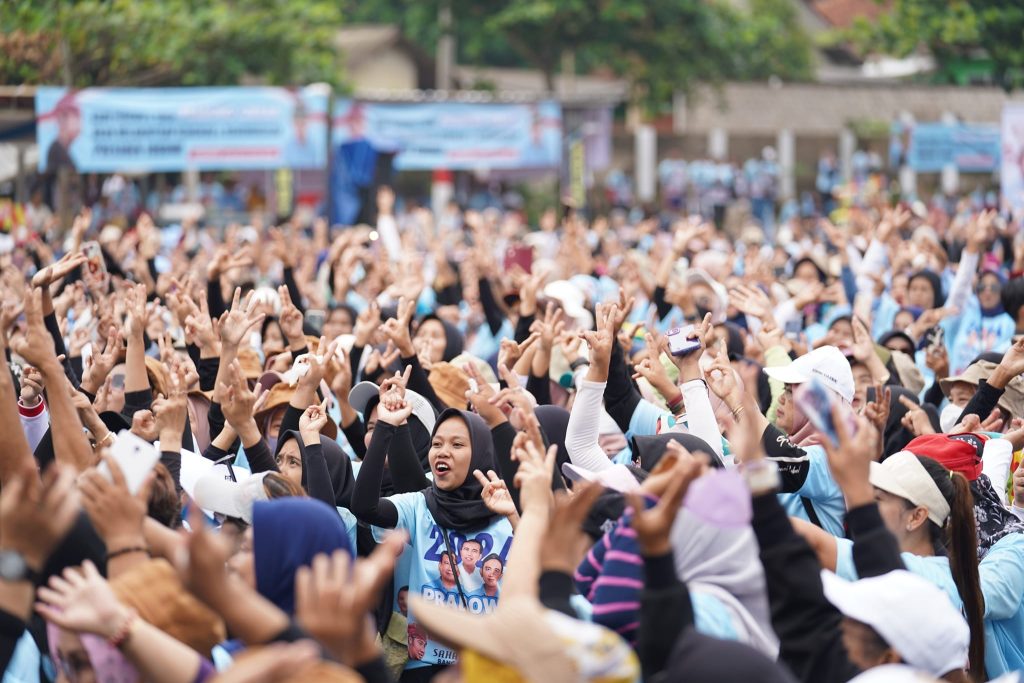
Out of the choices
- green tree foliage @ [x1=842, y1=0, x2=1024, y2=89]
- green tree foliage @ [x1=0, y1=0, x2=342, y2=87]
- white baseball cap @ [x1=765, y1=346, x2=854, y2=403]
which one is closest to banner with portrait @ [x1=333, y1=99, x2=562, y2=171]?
green tree foliage @ [x1=0, y1=0, x2=342, y2=87]

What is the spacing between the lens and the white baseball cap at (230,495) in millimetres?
3961

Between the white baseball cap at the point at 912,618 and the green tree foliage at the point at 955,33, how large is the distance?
14.6 meters

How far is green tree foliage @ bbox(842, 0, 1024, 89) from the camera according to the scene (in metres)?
16.7

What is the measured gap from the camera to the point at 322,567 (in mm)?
2723

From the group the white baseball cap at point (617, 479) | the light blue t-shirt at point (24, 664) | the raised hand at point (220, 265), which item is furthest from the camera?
the raised hand at point (220, 265)

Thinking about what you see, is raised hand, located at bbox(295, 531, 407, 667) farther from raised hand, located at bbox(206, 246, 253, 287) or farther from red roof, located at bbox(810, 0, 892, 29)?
red roof, located at bbox(810, 0, 892, 29)

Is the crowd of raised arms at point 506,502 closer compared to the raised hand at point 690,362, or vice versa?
the crowd of raised arms at point 506,502

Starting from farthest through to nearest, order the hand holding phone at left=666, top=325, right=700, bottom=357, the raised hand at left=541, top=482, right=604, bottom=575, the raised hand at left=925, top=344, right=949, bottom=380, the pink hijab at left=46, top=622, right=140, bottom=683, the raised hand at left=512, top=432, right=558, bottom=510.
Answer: the raised hand at left=925, top=344, right=949, bottom=380
the hand holding phone at left=666, top=325, right=700, bottom=357
the raised hand at left=512, top=432, right=558, bottom=510
the raised hand at left=541, top=482, right=604, bottom=575
the pink hijab at left=46, top=622, right=140, bottom=683

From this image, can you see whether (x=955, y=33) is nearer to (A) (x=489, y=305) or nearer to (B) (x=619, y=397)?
(A) (x=489, y=305)

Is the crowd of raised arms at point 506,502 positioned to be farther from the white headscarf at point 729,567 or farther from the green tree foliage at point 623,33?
the green tree foliage at point 623,33

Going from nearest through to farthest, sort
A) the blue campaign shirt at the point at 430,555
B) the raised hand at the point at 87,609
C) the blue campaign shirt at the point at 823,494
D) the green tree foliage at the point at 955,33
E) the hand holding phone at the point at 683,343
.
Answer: the raised hand at the point at 87,609
the blue campaign shirt at the point at 823,494
the blue campaign shirt at the point at 430,555
the hand holding phone at the point at 683,343
the green tree foliage at the point at 955,33

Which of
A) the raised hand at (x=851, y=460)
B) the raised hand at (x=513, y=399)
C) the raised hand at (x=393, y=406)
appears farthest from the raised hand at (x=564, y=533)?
the raised hand at (x=393, y=406)

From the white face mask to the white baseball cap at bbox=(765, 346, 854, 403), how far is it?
3.27ft

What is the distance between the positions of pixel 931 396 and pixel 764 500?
4.25 meters
